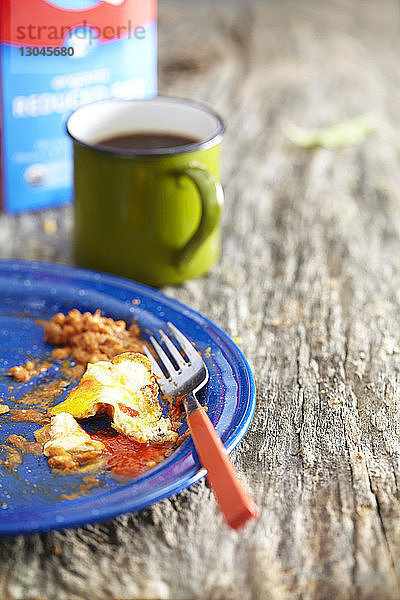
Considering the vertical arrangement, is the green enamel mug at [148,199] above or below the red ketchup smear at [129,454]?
above

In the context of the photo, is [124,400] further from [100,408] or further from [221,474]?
[221,474]

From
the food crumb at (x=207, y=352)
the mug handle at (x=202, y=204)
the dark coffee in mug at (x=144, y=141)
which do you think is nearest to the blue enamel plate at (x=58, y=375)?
the food crumb at (x=207, y=352)

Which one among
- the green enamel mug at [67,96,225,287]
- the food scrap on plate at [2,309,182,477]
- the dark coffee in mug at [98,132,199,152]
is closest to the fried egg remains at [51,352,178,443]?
the food scrap on plate at [2,309,182,477]

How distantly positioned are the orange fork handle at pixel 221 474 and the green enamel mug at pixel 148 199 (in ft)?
1.26

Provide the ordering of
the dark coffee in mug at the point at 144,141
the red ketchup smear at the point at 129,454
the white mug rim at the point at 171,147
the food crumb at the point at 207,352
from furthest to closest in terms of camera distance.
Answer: the dark coffee in mug at the point at 144,141
the white mug rim at the point at 171,147
the food crumb at the point at 207,352
the red ketchup smear at the point at 129,454

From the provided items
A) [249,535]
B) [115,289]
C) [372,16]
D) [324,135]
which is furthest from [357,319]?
[372,16]

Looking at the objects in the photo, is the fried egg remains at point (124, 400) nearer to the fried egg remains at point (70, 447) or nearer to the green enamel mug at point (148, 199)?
the fried egg remains at point (70, 447)

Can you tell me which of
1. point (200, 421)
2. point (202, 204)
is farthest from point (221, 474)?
point (202, 204)

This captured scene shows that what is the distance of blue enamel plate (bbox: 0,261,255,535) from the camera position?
683 mm

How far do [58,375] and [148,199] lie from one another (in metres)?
0.29

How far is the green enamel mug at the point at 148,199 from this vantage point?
3.52 feet

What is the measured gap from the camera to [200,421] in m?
0.77

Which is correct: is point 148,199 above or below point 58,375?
above

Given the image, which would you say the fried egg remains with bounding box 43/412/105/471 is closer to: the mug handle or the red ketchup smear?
the red ketchup smear
